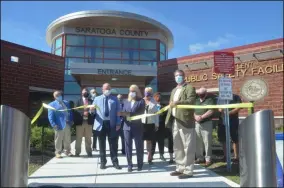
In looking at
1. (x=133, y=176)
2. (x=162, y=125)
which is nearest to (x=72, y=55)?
(x=162, y=125)

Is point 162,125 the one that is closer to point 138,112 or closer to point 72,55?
point 138,112

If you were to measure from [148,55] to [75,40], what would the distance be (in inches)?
215

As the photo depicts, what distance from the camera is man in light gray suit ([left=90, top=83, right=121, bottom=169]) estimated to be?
6969 millimetres

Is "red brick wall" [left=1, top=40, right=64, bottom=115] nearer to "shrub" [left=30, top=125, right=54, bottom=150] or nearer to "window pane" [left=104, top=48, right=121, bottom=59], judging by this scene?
"window pane" [left=104, top=48, right=121, bottom=59]

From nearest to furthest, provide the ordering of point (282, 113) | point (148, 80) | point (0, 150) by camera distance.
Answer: point (0, 150) < point (282, 113) < point (148, 80)

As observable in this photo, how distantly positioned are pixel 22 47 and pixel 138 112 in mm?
12780

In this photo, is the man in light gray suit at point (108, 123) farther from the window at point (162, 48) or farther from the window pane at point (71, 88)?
the window at point (162, 48)

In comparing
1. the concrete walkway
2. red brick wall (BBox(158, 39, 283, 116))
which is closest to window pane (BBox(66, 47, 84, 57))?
red brick wall (BBox(158, 39, 283, 116))

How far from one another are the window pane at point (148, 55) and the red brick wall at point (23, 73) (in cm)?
657

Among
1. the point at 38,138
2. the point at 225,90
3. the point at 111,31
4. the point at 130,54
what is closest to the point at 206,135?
the point at 225,90

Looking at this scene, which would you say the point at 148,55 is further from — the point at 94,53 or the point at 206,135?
the point at 206,135

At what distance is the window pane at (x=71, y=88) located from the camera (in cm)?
2112

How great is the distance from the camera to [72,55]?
22516 millimetres

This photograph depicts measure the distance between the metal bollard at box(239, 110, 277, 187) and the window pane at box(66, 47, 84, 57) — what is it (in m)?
19.8
